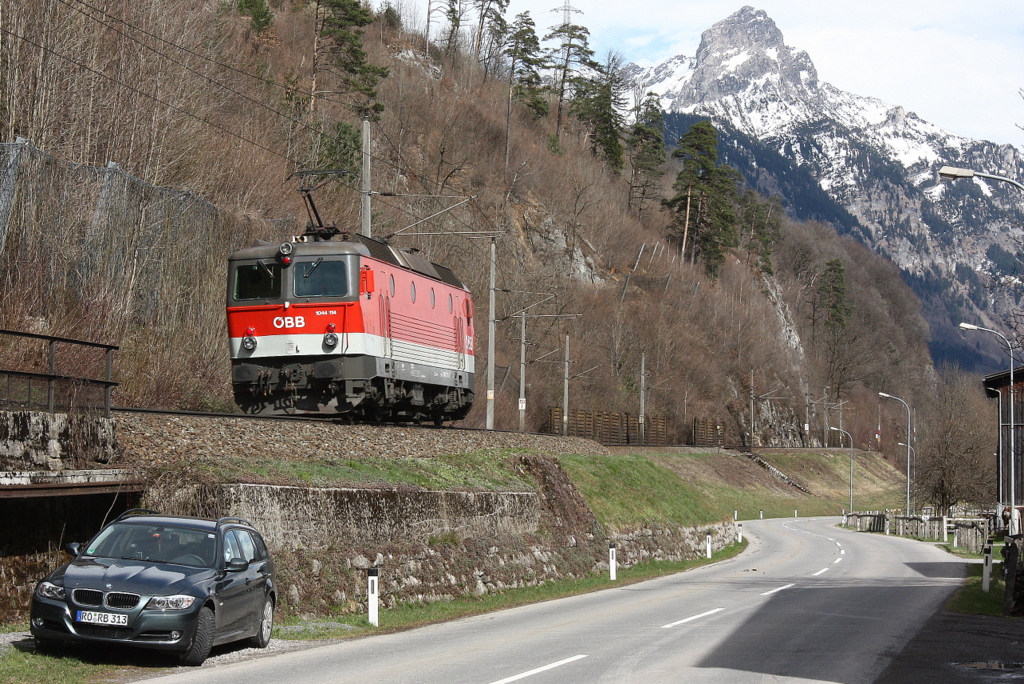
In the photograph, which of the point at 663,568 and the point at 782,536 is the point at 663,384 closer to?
the point at 782,536

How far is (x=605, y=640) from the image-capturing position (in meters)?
14.3

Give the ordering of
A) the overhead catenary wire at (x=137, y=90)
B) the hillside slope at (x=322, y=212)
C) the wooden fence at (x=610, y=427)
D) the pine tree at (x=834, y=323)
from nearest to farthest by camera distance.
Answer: the hillside slope at (x=322, y=212), the overhead catenary wire at (x=137, y=90), the wooden fence at (x=610, y=427), the pine tree at (x=834, y=323)

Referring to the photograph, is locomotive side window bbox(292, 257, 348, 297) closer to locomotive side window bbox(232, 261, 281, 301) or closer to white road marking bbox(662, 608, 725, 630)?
locomotive side window bbox(232, 261, 281, 301)

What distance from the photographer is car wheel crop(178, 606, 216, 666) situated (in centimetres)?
1087

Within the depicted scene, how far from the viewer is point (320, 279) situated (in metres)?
23.8

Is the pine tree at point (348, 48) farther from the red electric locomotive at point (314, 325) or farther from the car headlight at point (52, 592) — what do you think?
the car headlight at point (52, 592)

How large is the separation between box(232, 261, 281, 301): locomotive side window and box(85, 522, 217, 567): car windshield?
40.6 feet

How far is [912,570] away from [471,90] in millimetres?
74394

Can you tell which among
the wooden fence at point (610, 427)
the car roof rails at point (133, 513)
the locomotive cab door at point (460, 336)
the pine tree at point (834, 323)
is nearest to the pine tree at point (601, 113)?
the pine tree at point (834, 323)

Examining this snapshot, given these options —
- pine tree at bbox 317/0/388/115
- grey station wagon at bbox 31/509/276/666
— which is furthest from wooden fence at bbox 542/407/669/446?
grey station wagon at bbox 31/509/276/666

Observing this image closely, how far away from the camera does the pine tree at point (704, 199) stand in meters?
104

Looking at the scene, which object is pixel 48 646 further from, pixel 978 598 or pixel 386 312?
pixel 978 598

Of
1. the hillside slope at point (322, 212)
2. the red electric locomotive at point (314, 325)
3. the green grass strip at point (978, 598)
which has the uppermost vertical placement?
the hillside slope at point (322, 212)

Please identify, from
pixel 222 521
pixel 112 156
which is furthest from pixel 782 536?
pixel 222 521
